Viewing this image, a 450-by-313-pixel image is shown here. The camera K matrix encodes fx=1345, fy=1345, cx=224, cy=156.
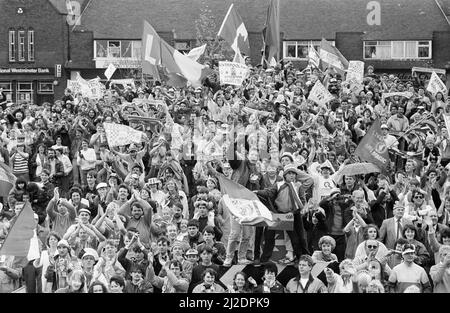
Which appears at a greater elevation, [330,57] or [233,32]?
[233,32]

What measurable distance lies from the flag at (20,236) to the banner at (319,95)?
10.4 metres

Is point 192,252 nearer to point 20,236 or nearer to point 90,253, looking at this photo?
point 90,253

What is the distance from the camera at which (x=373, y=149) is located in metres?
21.6

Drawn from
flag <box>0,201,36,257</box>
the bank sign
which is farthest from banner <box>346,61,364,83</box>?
the bank sign

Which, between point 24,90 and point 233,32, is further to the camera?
point 24,90

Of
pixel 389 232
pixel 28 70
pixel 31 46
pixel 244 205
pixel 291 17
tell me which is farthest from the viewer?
pixel 31 46

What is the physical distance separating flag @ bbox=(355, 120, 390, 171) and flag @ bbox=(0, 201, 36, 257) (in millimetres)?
5957

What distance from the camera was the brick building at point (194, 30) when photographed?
216ft

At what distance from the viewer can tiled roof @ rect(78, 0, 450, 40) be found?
66062 millimetres

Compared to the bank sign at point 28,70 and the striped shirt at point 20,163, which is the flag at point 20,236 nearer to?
the striped shirt at point 20,163

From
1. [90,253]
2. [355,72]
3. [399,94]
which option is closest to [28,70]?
[355,72]

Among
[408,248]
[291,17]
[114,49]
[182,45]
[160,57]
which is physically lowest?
[408,248]

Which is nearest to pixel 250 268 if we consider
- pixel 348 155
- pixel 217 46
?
pixel 348 155

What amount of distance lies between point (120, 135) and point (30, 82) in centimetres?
4333
